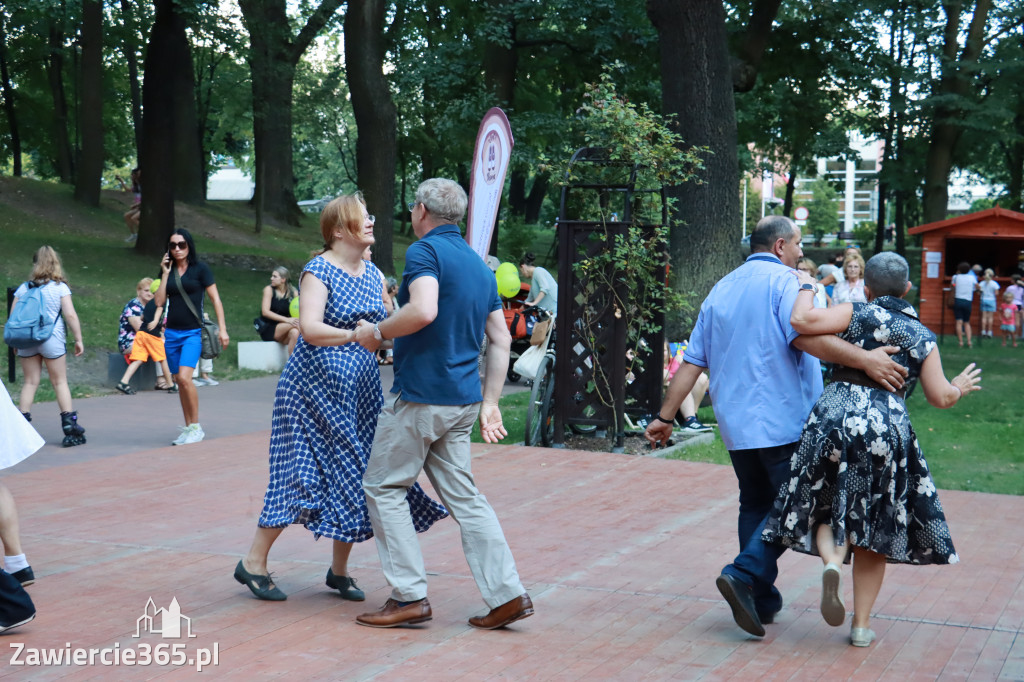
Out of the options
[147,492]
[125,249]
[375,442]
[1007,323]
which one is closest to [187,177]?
[125,249]

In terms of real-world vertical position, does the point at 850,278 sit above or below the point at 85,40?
below

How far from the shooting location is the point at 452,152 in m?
27.2

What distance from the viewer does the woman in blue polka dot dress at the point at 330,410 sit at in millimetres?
4980

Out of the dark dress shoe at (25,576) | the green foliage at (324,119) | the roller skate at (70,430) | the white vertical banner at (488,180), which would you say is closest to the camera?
the dark dress shoe at (25,576)

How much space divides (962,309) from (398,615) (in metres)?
21.8

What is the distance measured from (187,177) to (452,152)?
8788mm

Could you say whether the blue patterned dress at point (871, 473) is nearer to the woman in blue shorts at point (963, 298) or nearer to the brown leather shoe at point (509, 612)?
the brown leather shoe at point (509, 612)

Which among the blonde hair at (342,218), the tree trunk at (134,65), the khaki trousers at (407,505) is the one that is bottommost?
the khaki trousers at (407,505)

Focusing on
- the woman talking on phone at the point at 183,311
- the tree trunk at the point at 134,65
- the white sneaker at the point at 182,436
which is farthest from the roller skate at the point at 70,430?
the tree trunk at the point at 134,65

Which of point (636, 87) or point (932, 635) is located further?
point (636, 87)

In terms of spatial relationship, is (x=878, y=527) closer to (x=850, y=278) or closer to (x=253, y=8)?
(x=850, y=278)

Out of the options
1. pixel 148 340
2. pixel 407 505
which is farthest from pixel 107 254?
pixel 407 505

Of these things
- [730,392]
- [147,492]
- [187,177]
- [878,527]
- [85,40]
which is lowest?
[147,492]

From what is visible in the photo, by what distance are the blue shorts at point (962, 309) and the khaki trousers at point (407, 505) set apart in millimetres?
21457
